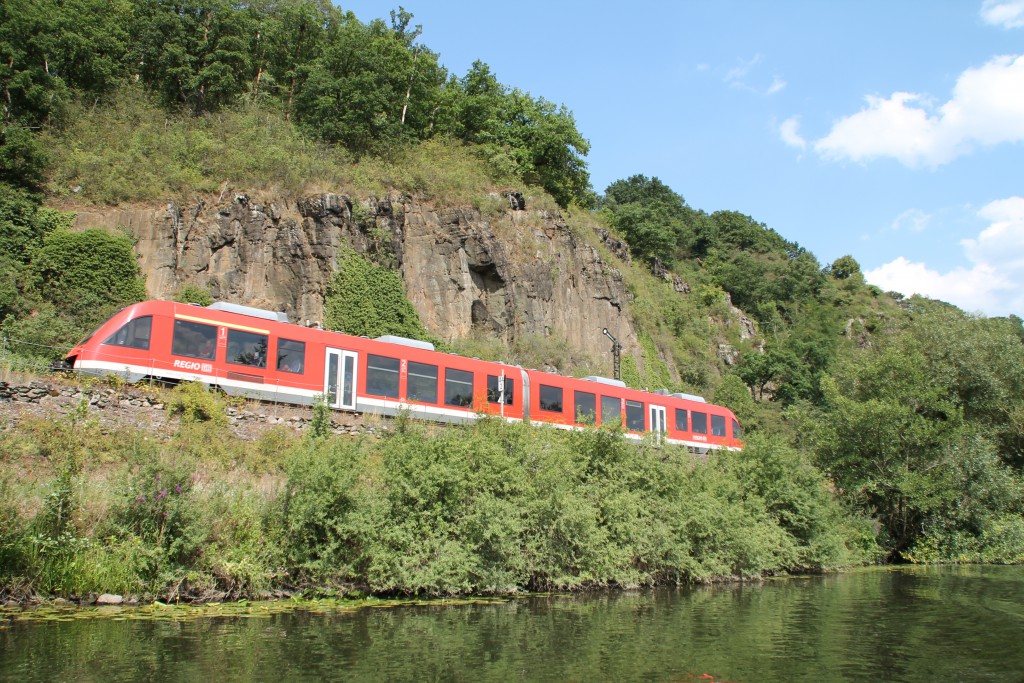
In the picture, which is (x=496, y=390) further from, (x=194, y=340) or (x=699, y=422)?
(x=699, y=422)

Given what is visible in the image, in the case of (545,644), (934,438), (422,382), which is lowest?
(545,644)

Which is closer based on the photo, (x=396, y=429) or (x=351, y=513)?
(x=351, y=513)

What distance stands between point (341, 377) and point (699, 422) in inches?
676

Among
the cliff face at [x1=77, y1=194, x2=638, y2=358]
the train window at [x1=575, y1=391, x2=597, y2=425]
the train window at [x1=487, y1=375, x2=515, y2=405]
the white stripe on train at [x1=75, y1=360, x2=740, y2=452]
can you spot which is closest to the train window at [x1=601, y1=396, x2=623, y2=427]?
the train window at [x1=575, y1=391, x2=597, y2=425]

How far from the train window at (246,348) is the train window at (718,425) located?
20.5 m

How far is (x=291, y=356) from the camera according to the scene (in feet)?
70.3

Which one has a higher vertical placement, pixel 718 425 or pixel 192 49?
pixel 192 49

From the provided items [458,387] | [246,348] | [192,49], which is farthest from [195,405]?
[192,49]

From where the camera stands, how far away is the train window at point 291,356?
21.3 metres

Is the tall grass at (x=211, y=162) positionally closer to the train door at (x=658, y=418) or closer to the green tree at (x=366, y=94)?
the green tree at (x=366, y=94)

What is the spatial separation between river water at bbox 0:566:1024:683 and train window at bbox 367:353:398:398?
31.1ft

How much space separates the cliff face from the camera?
31891mm

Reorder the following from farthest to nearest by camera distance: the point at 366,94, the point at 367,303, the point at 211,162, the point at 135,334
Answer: the point at 366,94 < the point at 211,162 < the point at 367,303 < the point at 135,334

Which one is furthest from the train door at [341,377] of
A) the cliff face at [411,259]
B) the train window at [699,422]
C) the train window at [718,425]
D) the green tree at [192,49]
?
the green tree at [192,49]
